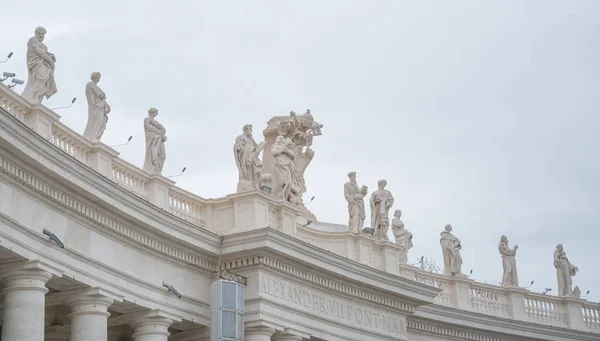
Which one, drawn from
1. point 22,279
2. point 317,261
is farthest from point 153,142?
point 22,279

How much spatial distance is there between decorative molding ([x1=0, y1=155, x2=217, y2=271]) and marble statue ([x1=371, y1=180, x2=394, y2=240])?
1039 centimetres

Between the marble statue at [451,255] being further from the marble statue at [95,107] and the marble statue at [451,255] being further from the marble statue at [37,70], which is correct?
the marble statue at [37,70]

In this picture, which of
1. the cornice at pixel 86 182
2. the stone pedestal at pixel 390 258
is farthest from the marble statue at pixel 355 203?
the cornice at pixel 86 182

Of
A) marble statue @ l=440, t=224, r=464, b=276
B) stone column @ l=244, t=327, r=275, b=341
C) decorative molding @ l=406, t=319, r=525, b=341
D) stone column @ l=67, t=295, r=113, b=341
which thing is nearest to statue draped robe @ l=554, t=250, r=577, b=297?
decorative molding @ l=406, t=319, r=525, b=341

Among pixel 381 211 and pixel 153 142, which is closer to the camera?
pixel 153 142

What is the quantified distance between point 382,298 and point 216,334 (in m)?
10.4

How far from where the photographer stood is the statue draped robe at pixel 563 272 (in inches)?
2455

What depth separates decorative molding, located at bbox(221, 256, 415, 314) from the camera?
4328 cm

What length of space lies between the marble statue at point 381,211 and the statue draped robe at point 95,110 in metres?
15.5

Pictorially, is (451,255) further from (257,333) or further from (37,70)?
(37,70)

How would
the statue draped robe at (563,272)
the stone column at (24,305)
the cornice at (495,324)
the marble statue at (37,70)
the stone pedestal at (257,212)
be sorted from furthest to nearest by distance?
the statue draped robe at (563,272)
the cornice at (495,324)
the stone pedestal at (257,212)
the marble statue at (37,70)
the stone column at (24,305)

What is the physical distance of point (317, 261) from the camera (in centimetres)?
4503

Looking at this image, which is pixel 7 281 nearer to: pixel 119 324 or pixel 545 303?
pixel 119 324

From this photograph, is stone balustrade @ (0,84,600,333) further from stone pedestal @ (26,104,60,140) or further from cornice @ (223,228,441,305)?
cornice @ (223,228,441,305)
